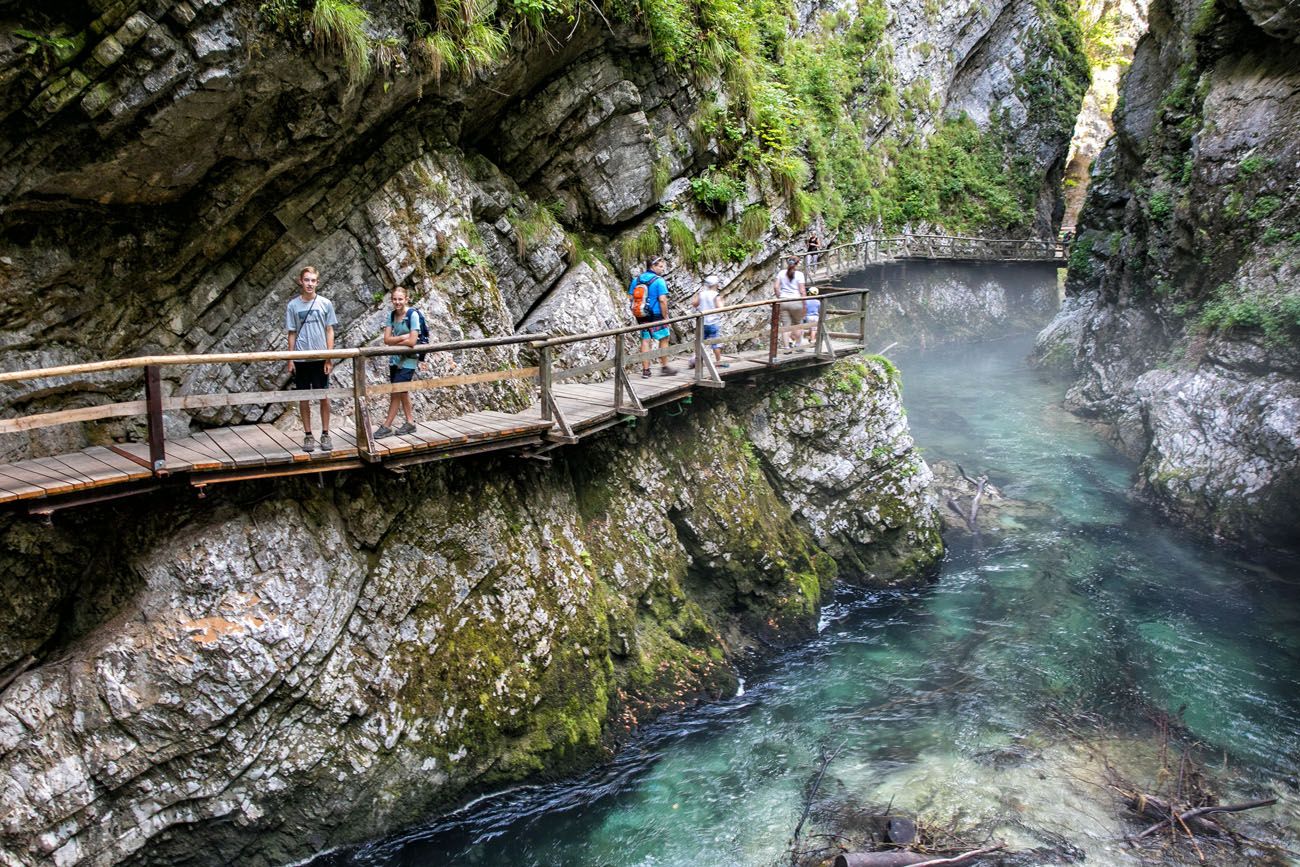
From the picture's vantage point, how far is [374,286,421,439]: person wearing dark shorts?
9.28 metres

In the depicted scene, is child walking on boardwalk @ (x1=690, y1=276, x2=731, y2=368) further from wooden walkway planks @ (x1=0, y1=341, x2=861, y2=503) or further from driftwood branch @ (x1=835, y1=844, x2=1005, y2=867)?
driftwood branch @ (x1=835, y1=844, x2=1005, y2=867)

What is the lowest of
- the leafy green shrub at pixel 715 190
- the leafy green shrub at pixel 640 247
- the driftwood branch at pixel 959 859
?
the driftwood branch at pixel 959 859

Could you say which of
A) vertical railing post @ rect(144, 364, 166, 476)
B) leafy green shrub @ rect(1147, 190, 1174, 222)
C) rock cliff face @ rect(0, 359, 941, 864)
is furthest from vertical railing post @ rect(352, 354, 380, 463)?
leafy green shrub @ rect(1147, 190, 1174, 222)

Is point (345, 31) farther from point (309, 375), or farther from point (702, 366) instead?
Answer: point (702, 366)

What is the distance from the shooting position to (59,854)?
7.64 m

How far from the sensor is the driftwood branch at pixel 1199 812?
9539 millimetres

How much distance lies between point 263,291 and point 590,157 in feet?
20.5

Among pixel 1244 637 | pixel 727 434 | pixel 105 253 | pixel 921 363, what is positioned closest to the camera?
pixel 105 253

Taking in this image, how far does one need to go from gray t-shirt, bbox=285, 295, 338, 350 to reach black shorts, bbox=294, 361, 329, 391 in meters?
0.24

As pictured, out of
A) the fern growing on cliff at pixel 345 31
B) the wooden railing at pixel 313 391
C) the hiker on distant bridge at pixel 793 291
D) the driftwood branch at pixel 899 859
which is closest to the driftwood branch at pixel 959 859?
the driftwood branch at pixel 899 859

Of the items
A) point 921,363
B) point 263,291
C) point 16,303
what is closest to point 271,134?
point 263,291

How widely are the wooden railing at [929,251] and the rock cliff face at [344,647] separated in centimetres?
991

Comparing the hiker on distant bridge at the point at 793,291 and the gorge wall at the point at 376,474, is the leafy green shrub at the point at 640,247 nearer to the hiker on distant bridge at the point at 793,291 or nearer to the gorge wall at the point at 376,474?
the gorge wall at the point at 376,474

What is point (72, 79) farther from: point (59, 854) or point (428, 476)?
point (59, 854)
